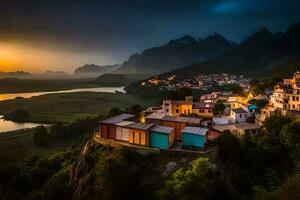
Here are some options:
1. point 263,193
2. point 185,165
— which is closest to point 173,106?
point 185,165

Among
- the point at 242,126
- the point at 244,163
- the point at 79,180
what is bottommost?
the point at 79,180

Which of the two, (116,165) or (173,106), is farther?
(173,106)

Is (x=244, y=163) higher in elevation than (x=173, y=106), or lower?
lower

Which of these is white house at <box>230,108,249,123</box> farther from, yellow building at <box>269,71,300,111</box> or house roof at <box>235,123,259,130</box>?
yellow building at <box>269,71,300,111</box>

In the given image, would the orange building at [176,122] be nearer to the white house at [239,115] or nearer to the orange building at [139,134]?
the orange building at [139,134]

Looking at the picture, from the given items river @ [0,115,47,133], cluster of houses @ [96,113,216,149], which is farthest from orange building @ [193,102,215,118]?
river @ [0,115,47,133]

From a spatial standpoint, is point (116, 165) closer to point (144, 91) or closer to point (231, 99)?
point (231, 99)

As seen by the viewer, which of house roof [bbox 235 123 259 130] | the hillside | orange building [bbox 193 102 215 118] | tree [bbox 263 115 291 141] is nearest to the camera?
tree [bbox 263 115 291 141]
